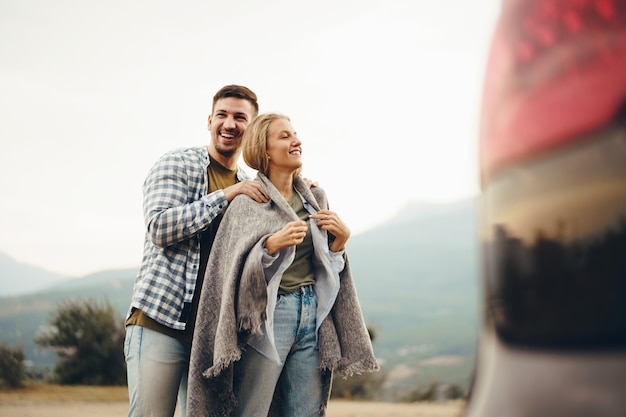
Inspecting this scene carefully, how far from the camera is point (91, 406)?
10.4m

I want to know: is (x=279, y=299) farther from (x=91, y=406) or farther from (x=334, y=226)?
(x=91, y=406)

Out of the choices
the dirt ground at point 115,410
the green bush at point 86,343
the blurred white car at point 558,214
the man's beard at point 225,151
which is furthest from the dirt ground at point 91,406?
the blurred white car at point 558,214

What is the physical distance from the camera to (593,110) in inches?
26.5

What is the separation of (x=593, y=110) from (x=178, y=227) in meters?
1.83

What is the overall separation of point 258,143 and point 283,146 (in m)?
0.10

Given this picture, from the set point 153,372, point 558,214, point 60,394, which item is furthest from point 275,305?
point 60,394

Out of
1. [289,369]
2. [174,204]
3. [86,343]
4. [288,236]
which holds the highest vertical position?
[174,204]

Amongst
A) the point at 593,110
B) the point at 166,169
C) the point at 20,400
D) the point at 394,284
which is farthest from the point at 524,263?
the point at 394,284

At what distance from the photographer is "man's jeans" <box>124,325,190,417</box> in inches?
95.1

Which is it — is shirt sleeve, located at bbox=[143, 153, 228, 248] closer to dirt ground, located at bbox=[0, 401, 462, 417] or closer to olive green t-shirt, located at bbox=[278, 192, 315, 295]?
olive green t-shirt, located at bbox=[278, 192, 315, 295]

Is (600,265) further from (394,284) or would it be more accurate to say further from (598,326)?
(394,284)

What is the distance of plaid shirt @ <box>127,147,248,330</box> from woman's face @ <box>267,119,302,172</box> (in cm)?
24

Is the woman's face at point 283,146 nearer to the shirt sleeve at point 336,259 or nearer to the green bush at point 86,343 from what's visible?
the shirt sleeve at point 336,259

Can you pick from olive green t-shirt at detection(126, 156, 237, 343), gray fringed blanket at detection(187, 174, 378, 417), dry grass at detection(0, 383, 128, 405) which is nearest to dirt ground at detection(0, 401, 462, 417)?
dry grass at detection(0, 383, 128, 405)
